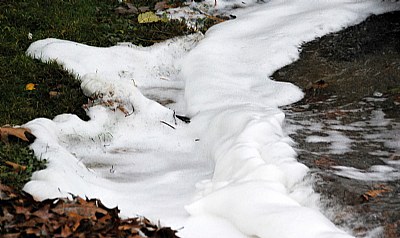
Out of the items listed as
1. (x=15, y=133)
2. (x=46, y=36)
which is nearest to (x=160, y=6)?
(x=46, y=36)

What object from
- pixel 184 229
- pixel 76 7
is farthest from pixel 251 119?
pixel 76 7

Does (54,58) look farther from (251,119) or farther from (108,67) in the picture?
(251,119)

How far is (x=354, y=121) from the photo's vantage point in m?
4.42

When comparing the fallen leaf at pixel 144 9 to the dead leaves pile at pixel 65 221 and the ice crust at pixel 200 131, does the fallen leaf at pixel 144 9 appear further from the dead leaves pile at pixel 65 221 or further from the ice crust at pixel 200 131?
the dead leaves pile at pixel 65 221

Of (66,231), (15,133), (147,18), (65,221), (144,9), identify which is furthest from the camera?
(144,9)

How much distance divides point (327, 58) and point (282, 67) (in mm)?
423

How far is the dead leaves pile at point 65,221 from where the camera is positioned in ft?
8.92

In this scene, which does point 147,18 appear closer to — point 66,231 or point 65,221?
point 65,221

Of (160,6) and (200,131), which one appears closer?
(200,131)

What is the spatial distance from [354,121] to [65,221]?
7.85 ft

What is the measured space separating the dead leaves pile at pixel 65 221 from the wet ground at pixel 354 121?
3.24 feet

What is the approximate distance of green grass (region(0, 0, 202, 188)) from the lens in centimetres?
473

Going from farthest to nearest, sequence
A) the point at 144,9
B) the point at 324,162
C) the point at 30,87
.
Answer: the point at 144,9
the point at 30,87
the point at 324,162

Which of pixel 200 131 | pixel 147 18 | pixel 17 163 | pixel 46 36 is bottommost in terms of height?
pixel 200 131
